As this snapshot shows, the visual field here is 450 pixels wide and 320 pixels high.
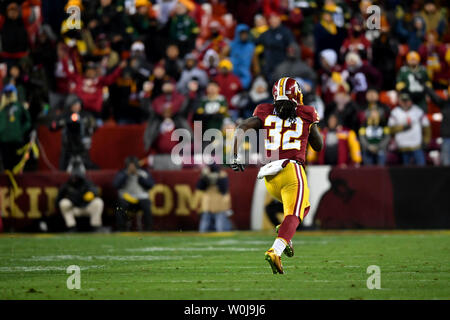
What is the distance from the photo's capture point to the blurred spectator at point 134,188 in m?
16.8

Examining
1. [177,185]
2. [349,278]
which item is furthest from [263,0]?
[349,278]

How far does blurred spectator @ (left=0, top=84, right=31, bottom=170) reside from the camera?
703 inches

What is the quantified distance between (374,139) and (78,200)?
5.40 m

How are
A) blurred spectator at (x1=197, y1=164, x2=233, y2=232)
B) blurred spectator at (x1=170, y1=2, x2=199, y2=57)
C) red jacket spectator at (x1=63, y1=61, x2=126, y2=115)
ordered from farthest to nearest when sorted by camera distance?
blurred spectator at (x1=170, y1=2, x2=199, y2=57)
red jacket spectator at (x1=63, y1=61, x2=126, y2=115)
blurred spectator at (x1=197, y1=164, x2=233, y2=232)

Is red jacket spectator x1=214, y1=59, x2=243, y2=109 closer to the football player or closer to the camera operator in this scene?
the camera operator

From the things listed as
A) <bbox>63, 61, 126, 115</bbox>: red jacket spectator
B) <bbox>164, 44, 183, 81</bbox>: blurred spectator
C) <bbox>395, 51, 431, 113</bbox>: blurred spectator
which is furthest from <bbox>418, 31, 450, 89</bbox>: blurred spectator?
<bbox>63, 61, 126, 115</bbox>: red jacket spectator

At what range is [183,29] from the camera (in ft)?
65.3

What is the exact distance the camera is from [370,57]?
19562 mm

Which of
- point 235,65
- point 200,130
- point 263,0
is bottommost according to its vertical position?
point 200,130

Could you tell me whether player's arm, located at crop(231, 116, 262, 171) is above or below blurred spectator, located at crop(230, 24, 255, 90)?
below

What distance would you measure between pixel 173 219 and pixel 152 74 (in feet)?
11.5

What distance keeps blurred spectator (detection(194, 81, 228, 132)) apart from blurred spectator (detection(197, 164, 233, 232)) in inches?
43.3
